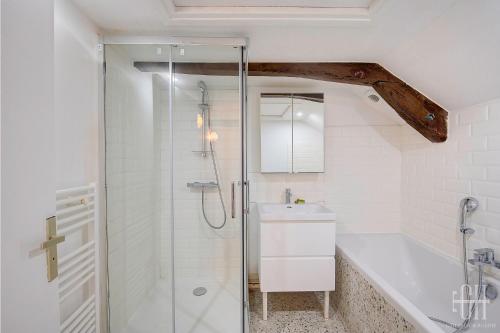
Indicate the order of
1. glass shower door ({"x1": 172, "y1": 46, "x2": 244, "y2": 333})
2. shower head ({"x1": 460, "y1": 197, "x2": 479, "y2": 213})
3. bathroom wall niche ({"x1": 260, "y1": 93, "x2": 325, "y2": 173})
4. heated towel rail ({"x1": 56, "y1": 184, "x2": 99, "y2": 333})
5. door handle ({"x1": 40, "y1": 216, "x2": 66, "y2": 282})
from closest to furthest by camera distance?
door handle ({"x1": 40, "y1": 216, "x2": 66, "y2": 282}) < heated towel rail ({"x1": 56, "y1": 184, "x2": 99, "y2": 333}) < shower head ({"x1": 460, "y1": 197, "x2": 479, "y2": 213}) < glass shower door ({"x1": 172, "y1": 46, "x2": 244, "y2": 333}) < bathroom wall niche ({"x1": 260, "y1": 93, "x2": 325, "y2": 173})

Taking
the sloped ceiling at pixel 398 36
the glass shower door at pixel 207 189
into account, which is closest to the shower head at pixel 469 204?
the sloped ceiling at pixel 398 36

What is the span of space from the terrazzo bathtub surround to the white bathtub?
50 mm

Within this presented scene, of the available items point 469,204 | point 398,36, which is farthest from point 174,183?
point 469,204

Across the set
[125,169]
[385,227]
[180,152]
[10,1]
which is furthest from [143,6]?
[385,227]

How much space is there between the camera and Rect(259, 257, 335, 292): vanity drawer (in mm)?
1864

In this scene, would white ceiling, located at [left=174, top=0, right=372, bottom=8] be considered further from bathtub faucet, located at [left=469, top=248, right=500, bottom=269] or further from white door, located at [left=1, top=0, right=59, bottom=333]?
bathtub faucet, located at [left=469, top=248, right=500, bottom=269]

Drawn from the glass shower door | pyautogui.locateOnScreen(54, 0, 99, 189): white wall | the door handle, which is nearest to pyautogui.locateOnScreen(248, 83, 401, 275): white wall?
the glass shower door

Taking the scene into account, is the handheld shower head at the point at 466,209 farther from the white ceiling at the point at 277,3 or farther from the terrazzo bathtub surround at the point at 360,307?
the white ceiling at the point at 277,3

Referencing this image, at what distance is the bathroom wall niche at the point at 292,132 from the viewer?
2.33 m

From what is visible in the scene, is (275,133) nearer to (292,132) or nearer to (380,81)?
(292,132)

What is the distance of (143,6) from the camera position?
1.32m

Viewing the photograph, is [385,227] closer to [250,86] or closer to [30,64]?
[250,86]

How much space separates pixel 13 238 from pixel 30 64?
21.2 inches

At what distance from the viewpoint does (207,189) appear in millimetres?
2027
